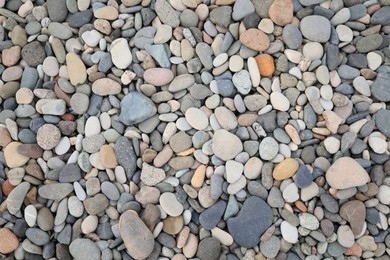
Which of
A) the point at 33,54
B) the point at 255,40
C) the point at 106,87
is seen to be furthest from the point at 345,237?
the point at 33,54

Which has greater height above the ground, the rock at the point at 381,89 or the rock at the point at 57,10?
the rock at the point at 57,10

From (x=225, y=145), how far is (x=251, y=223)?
0.62 ft

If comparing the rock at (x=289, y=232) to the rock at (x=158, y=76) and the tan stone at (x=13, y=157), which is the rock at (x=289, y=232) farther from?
the tan stone at (x=13, y=157)

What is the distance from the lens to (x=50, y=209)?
1113 millimetres

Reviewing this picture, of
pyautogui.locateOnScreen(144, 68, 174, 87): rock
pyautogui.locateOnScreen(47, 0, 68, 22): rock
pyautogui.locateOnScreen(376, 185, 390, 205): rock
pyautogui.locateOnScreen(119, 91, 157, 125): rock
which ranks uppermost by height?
pyautogui.locateOnScreen(47, 0, 68, 22): rock

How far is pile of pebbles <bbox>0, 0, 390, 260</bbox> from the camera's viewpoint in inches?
42.2

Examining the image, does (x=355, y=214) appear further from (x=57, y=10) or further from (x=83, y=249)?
(x=57, y=10)

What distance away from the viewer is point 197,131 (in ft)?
3.67

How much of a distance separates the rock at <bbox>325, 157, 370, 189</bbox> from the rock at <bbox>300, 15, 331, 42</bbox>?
32cm

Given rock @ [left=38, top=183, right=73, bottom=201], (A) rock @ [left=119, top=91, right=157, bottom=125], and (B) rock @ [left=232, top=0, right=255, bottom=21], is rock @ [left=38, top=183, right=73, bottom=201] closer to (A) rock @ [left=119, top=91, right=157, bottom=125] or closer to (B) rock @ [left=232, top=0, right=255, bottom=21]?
(A) rock @ [left=119, top=91, right=157, bottom=125]

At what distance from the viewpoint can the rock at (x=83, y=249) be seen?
107 cm

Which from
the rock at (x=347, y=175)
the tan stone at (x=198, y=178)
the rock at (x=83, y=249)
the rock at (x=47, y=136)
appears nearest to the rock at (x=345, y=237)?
the rock at (x=347, y=175)

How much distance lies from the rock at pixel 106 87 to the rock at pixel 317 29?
0.49 m

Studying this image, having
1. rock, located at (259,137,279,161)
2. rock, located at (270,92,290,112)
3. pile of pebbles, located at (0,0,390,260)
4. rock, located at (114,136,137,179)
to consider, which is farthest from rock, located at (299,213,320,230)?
rock, located at (114,136,137,179)
